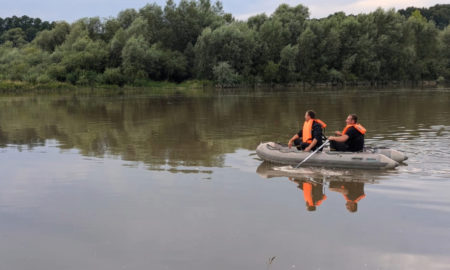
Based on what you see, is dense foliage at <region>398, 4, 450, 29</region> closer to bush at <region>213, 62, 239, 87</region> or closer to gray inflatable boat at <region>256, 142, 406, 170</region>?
bush at <region>213, 62, 239, 87</region>

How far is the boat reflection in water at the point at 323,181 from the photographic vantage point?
23.4 feet

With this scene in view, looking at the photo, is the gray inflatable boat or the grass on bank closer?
the gray inflatable boat

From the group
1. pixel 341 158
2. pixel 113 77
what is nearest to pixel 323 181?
pixel 341 158

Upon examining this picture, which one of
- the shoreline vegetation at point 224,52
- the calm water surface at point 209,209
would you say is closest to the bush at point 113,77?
the shoreline vegetation at point 224,52

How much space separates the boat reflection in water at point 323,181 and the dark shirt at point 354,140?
72cm

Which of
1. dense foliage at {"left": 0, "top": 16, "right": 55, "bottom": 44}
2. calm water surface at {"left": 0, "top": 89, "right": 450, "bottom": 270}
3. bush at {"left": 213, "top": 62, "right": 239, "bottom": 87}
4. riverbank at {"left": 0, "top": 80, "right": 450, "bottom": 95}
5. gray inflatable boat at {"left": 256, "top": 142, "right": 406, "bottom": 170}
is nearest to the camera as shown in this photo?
calm water surface at {"left": 0, "top": 89, "right": 450, "bottom": 270}

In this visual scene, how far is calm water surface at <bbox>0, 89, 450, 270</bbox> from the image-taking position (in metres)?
5.03

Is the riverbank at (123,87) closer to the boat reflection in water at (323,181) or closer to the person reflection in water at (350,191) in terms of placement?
the boat reflection in water at (323,181)

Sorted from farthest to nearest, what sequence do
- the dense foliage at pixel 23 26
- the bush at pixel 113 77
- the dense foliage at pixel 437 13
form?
1. the dense foliage at pixel 437 13
2. the dense foliage at pixel 23 26
3. the bush at pixel 113 77

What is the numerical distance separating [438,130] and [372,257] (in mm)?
11225

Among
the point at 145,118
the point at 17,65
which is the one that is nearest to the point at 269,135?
the point at 145,118

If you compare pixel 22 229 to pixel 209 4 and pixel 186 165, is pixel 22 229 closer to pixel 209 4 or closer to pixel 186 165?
pixel 186 165

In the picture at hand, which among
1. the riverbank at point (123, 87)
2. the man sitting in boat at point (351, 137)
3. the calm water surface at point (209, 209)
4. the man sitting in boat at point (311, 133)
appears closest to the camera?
the calm water surface at point (209, 209)

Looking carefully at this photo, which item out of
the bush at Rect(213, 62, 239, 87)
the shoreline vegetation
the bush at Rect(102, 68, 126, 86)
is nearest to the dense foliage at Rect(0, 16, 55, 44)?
the shoreline vegetation
